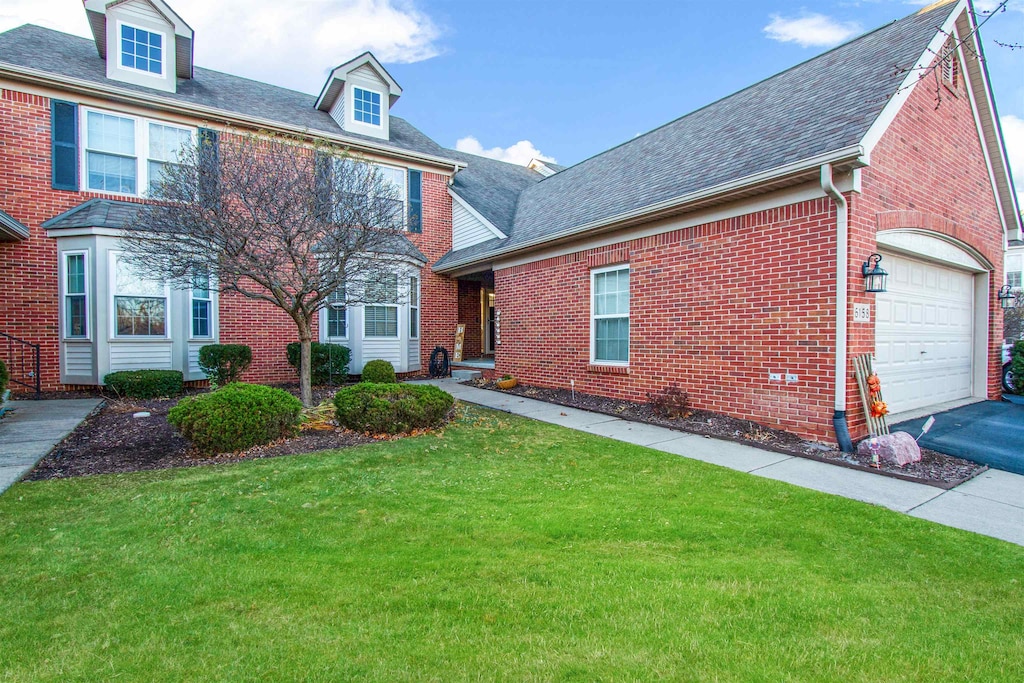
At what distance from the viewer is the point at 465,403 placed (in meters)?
9.63

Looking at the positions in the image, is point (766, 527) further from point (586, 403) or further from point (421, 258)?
point (421, 258)

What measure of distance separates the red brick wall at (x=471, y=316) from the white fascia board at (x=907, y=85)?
11374mm

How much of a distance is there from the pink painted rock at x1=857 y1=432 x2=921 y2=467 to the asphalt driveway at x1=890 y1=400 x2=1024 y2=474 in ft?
2.45

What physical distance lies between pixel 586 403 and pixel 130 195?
10.6m

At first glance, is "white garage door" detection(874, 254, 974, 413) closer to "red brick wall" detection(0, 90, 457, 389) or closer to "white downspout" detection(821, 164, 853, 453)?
"white downspout" detection(821, 164, 853, 453)

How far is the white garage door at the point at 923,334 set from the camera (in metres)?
7.45

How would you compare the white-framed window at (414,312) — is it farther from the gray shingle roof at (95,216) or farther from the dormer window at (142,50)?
the dormer window at (142,50)

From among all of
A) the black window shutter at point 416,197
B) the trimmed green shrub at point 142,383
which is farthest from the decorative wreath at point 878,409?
the trimmed green shrub at point 142,383

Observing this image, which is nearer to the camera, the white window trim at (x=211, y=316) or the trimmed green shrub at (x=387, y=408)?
the trimmed green shrub at (x=387, y=408)

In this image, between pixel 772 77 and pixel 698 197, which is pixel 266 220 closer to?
pixel 698 197

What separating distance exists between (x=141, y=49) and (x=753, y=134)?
510 inches

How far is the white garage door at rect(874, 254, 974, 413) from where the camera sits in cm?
745

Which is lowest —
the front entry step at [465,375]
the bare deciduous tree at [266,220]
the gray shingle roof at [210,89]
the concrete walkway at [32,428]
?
the concrete walkway at [32,428]

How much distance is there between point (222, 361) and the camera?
10.7m
